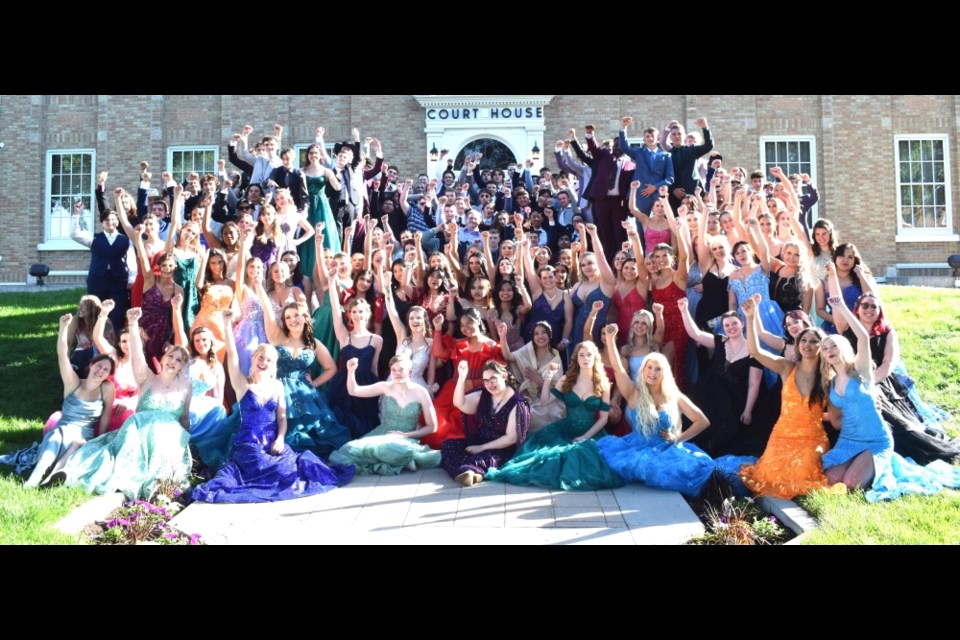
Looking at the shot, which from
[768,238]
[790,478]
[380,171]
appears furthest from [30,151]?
[790,478]

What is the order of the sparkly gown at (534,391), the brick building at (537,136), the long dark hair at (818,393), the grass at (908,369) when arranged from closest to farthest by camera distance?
1. the grass at (908,369)
2. the long dark hair at (818,393)
3. the sparkly gown at (534,391)
4. the brick building at (537,136)

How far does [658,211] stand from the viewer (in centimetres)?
945

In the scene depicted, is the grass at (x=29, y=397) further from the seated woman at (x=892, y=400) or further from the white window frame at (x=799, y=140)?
the white window frame at (x=799, y=140)

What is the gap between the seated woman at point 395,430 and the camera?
271 inches

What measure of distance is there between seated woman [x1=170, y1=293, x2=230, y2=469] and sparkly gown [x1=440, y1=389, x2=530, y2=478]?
183 cm

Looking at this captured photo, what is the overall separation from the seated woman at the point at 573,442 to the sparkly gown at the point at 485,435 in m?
0.10

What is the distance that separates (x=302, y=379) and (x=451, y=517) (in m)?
2.41

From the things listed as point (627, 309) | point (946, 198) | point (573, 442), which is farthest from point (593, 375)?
point (946, 198)

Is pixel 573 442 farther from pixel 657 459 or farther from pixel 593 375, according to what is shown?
pixel 657 459

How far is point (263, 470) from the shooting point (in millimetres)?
6418

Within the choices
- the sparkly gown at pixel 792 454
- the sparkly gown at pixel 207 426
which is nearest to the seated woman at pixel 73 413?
the sparkly gown at pixel 207 426

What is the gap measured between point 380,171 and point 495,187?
1.94 metres

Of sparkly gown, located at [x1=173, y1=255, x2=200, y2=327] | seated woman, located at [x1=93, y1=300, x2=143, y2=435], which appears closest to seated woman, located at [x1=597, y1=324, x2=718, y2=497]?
seated woman, located at [x1=93, y1=300, x2=143, y2=435]

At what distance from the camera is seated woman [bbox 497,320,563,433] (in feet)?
25.0
